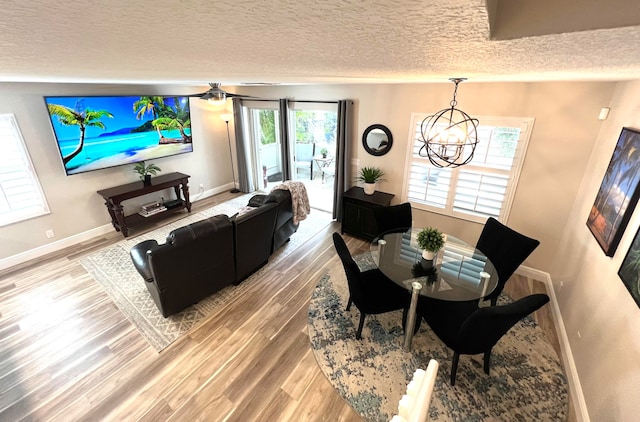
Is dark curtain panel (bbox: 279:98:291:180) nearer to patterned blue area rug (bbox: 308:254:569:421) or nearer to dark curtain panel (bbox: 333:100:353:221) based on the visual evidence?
dark curtain panel (bbox: 333:100:353:221)

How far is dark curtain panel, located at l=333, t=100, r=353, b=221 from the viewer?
4.28 meters

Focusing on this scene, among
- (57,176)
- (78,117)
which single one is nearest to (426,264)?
(78,117)

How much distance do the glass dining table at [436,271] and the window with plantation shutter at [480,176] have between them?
95 cm

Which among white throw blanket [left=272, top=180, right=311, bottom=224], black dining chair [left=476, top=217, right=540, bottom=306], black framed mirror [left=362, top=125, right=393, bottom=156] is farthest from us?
black framed mirror [left=362, top=125, right=393, bottom=156]

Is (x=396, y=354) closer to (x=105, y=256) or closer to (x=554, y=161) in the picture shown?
(x=554, y=161)

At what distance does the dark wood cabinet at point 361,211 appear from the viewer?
420 centimetres

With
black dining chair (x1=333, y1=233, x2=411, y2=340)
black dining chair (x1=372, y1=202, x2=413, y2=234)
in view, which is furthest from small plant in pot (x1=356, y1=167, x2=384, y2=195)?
black dining chair (x1=333, y1=233, x2=411, y2=340)

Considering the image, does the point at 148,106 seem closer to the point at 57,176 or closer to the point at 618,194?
the point at 57,176

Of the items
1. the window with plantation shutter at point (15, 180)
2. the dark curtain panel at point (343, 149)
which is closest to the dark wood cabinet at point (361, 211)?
the dark curtain panel at point (343, 149)

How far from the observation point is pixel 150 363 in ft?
8.13

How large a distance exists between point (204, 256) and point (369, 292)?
1.70 metres

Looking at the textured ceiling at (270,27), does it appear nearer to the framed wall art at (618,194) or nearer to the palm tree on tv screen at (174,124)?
the framed wall art at (618,194)

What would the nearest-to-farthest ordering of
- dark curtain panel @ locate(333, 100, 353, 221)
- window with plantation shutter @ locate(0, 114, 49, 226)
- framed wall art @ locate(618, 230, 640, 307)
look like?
1. framed wall art @ locate(618, 230, 640, 307)
2. window with plantation shutter @ locate(0, 114, 49, 226)
3. dark curtain panel @ locate(333, 100, 353, 221)

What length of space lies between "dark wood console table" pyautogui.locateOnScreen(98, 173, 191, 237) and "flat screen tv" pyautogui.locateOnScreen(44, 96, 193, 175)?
0.38m
